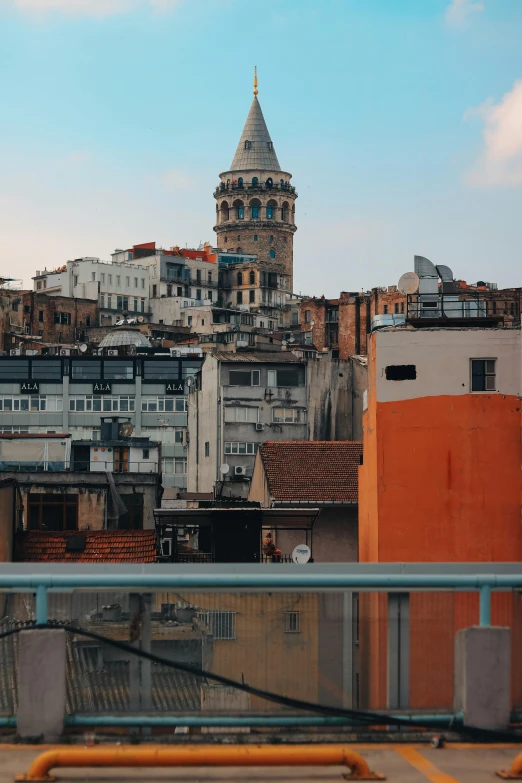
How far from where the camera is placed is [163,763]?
794cm

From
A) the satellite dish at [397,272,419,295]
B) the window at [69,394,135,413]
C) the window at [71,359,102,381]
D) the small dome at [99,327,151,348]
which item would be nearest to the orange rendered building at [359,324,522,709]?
the satellite dish at [397,272,419,295]

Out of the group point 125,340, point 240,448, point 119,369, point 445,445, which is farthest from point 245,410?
point 125,340

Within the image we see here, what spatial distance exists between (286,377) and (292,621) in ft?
209

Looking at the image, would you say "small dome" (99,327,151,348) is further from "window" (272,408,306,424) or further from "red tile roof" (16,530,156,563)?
"red tile roof" (16,530,156,563)

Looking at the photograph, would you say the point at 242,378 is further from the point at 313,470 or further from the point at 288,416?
the point at 313,470

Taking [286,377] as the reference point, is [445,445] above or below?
below

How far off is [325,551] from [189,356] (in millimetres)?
55779

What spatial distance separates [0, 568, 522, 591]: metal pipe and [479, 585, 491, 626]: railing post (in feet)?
0.10

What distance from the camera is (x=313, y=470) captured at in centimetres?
4519

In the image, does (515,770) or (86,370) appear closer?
(515,770)

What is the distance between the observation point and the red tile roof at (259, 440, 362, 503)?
43.2 metres

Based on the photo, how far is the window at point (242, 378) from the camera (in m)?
71.2

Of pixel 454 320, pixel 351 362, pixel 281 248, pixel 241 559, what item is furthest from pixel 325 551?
pixel 281 248

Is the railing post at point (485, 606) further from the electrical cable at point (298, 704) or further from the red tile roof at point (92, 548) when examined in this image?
the red tile roof at point (92, 548)
